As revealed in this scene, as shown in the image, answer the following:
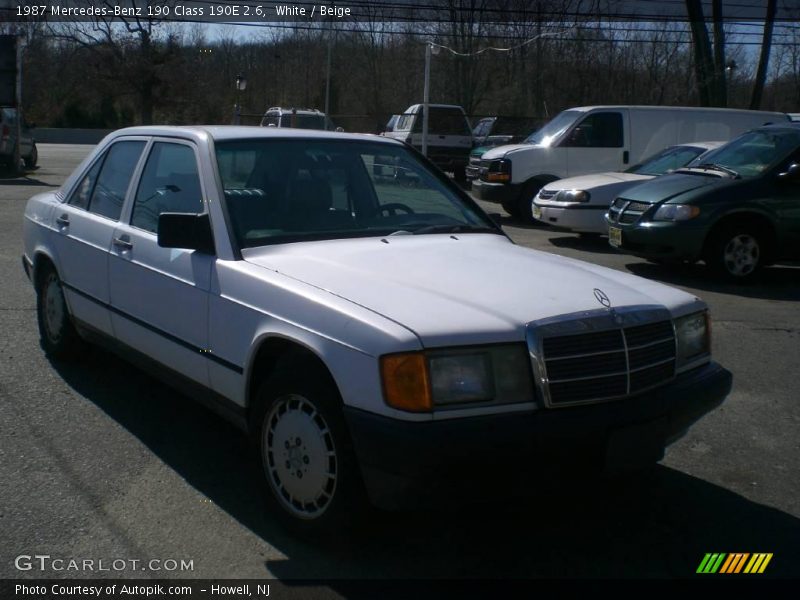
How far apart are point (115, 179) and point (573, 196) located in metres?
8.05

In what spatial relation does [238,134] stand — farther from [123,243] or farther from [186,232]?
[123,243]

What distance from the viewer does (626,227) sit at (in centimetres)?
999

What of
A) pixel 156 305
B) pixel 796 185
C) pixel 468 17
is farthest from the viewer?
pixel 468 17

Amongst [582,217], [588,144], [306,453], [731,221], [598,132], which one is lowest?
[306,453]

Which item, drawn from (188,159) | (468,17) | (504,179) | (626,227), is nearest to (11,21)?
(468,17)

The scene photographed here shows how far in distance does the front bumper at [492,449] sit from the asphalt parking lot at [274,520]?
9 cm

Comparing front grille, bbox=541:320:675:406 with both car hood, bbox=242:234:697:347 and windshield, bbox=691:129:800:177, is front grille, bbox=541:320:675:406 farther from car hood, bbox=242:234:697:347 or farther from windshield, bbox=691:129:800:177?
windshield, bbox=691:129:800:177

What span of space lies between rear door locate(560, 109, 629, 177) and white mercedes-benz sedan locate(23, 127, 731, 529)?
1037cm

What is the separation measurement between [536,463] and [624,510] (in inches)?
41.9

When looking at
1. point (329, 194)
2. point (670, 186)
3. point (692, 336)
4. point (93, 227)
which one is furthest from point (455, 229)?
point (670, 186)

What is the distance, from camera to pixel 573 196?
12320mm

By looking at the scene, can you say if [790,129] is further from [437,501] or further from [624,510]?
[437,501]

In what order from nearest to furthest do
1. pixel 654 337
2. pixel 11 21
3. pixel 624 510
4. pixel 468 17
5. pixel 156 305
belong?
1. pixel 654 337
2. pixel 624 510
3. pixel 156 305
4. pixel 468 17
5. pixel 11 21

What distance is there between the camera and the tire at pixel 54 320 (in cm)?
583
